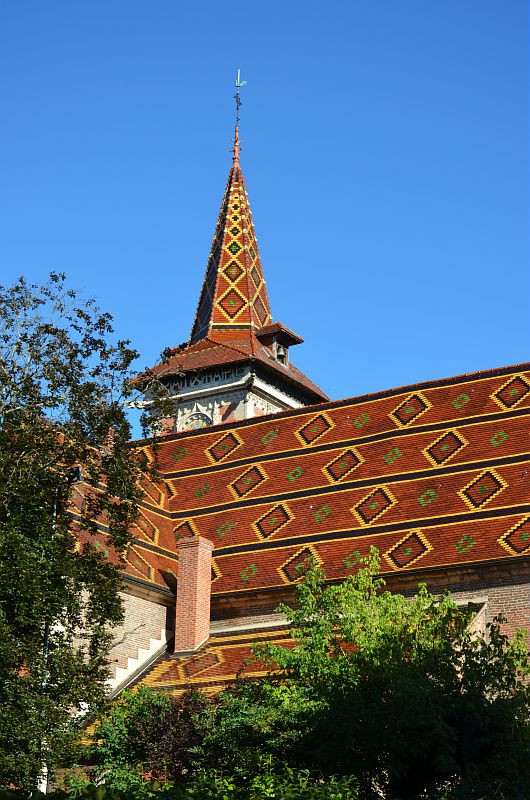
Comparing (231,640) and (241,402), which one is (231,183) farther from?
(231,640)

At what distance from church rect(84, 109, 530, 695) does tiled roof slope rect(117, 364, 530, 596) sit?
0.04 meters

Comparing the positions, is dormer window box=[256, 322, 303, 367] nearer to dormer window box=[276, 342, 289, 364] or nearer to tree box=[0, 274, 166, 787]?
dormer window box=[276, 342, 289, 364]

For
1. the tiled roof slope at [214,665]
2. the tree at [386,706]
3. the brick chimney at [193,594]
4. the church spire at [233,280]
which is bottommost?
the tree at [386,706]

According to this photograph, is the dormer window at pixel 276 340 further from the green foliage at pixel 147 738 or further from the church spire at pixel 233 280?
the green foliage at pixel 147 738

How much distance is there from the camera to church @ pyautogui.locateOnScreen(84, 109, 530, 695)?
89.9 ft

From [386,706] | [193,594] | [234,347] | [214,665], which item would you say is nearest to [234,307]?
[234,347]

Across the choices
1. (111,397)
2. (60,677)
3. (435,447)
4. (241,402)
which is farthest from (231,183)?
(60,677)

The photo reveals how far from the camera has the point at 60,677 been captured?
20.2m

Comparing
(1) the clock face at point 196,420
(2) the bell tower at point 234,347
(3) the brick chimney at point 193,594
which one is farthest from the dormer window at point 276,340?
(3) the brick chimney at point 193,594

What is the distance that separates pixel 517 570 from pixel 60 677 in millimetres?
10799

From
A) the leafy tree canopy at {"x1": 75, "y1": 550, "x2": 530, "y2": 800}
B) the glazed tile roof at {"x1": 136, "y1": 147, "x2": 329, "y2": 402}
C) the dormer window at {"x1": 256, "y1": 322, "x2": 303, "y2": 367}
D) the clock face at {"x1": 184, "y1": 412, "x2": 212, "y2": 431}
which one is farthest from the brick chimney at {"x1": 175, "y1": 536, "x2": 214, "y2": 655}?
the dormer window at {"x1": 256, "y1": 322, "x2": 303, "y2": 367}

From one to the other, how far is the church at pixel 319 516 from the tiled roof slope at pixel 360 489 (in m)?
0.04

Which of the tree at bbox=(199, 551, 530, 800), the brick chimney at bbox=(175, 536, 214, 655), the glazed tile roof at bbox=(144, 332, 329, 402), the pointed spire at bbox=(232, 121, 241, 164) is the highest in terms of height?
the pointed spire at bbox=(232, 121, 241, 164)

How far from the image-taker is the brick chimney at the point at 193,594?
29312 mm
